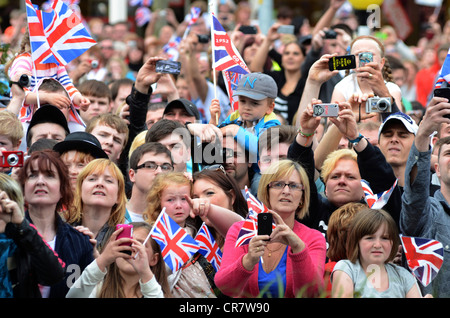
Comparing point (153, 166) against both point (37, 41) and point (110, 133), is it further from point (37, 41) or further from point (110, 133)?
point (37, 41)

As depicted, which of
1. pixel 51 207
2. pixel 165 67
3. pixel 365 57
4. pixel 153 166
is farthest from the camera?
pixel 165 67

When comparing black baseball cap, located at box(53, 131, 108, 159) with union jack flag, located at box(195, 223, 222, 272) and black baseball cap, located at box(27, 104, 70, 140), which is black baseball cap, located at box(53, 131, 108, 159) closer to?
black baseball cap, located at box(27, 104, 70, 140)

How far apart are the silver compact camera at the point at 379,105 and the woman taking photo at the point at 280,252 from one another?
1.16 meters

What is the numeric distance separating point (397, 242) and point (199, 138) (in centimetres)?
223

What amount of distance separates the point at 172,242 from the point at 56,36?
3124 mm

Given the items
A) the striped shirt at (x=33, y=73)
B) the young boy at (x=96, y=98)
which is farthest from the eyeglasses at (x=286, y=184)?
the young boy at (x=96, y=98)

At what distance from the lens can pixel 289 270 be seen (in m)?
5.05

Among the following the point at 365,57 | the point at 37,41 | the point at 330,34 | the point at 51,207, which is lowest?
the point at 51,207

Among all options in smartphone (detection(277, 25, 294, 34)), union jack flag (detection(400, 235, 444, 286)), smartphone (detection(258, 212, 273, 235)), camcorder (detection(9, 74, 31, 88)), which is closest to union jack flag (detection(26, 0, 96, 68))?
camcorder (detection(9, 74, 31, 88))

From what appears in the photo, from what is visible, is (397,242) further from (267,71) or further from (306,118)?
(267,71)

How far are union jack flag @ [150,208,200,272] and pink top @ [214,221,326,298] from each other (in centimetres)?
22

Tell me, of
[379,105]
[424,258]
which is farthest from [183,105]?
[424,258]

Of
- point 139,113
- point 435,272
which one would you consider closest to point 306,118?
point 435,272

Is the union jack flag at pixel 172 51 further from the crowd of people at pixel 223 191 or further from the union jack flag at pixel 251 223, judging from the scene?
the union jack flag at pixel 251 223
